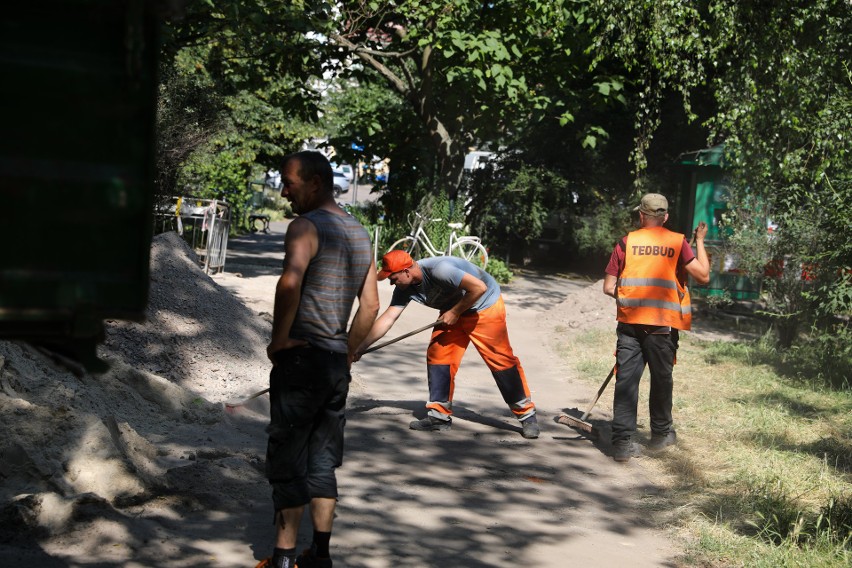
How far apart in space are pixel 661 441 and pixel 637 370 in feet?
1.97

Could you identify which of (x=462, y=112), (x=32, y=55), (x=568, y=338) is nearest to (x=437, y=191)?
(x=462, y=112)

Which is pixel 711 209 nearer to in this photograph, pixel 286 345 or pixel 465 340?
pixel 465 340

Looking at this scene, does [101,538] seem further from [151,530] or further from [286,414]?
[286,414]

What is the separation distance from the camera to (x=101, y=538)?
15.4 feet

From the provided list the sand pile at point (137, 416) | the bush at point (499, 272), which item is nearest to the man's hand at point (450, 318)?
the sand pile at point (137, 416)

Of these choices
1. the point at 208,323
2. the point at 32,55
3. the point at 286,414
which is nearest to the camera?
the point at 32,55

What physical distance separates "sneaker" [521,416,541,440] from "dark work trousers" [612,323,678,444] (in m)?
0.70

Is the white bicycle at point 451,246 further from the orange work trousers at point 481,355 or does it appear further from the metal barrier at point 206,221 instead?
the orange work trousers at point 481,355

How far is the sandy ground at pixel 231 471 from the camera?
4832mm

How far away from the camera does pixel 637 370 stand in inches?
288

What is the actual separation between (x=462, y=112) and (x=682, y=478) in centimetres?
1342

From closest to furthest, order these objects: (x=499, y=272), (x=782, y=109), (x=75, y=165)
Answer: (x=75, y=165) < (x=782, y=109) < (x=499, y=272)

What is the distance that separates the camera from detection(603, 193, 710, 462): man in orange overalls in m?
7.20


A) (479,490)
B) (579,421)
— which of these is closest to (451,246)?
(579,421)
